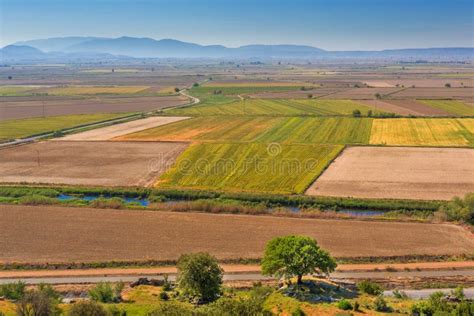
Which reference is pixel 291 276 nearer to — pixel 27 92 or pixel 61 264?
pixel 61 264

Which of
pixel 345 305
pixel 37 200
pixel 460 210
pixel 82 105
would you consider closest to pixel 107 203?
pixel 37 200

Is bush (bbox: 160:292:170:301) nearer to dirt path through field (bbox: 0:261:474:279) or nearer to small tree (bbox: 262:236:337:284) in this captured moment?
dirt path through field (bbox: 0:261:474:279)

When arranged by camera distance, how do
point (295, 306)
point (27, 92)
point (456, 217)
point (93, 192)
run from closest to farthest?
point (295, 306), point (456, 217), point (93, 192), point (27, 92)

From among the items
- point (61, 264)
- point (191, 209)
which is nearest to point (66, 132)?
point (191, 209)

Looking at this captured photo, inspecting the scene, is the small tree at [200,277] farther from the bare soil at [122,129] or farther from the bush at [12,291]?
the bare soil at [122,129]

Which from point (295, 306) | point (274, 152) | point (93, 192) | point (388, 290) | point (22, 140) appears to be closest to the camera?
point (295, 306)

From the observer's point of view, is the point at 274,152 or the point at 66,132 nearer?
the point at 274,152
